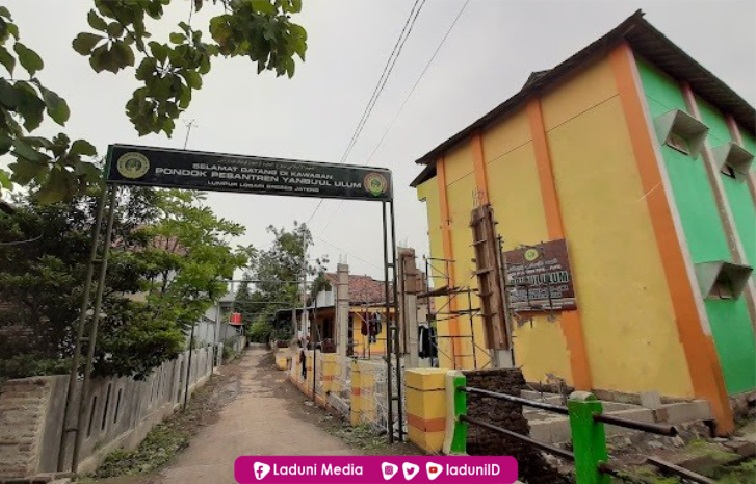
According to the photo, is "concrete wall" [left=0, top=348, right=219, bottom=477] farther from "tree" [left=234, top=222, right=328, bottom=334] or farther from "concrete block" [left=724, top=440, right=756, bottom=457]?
"tree" [left=234, top=222, right=328, bottom=334]

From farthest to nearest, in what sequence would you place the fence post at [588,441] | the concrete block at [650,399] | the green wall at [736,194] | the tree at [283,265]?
the tree at [283,265]
the green wall at [736,194]
the concrete block at [650,399]
the fence post at [588,441]

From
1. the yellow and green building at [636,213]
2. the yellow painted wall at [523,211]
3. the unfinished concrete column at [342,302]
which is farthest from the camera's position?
the unfinished concrete column at [342,302]

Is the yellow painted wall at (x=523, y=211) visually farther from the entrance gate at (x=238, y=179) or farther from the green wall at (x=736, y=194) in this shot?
the entrance gate at (x=238, y=179)

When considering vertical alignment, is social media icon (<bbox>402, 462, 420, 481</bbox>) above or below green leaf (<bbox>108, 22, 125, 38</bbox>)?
below

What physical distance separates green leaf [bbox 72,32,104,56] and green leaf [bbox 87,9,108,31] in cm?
4

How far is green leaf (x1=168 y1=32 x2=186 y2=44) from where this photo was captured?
2080mm

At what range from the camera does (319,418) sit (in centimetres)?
908

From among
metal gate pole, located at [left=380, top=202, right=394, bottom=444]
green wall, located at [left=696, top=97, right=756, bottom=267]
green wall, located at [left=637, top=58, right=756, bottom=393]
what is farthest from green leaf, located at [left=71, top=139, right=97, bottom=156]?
green wall, located at [left=696, top=97, right=756, bottom=267]

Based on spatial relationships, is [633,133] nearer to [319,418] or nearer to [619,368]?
[619,368]

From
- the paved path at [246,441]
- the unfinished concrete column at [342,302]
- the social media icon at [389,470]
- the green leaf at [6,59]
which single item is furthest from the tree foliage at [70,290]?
the unfinished concrete column at [342,302]

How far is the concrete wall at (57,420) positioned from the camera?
379 centimetres

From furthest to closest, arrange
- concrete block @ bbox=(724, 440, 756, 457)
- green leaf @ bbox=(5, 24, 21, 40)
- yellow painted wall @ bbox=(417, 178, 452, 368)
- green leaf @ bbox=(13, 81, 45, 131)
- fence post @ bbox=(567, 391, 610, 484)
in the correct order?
1. yellow painted wall @ bbox=(417, 178, 452, 368)
2. concrete block @ bbox=(724, 440, 756, 457)
3. fence post @ bbox=(567, 391, 610, 484)
4. green leaf @ bbox=(5, 24, 21, 40)
5. green leaf @ bbox=(13, 81, 45, 131)

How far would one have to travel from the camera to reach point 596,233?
8102 millimetres

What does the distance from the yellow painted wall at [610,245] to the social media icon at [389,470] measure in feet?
19.5
